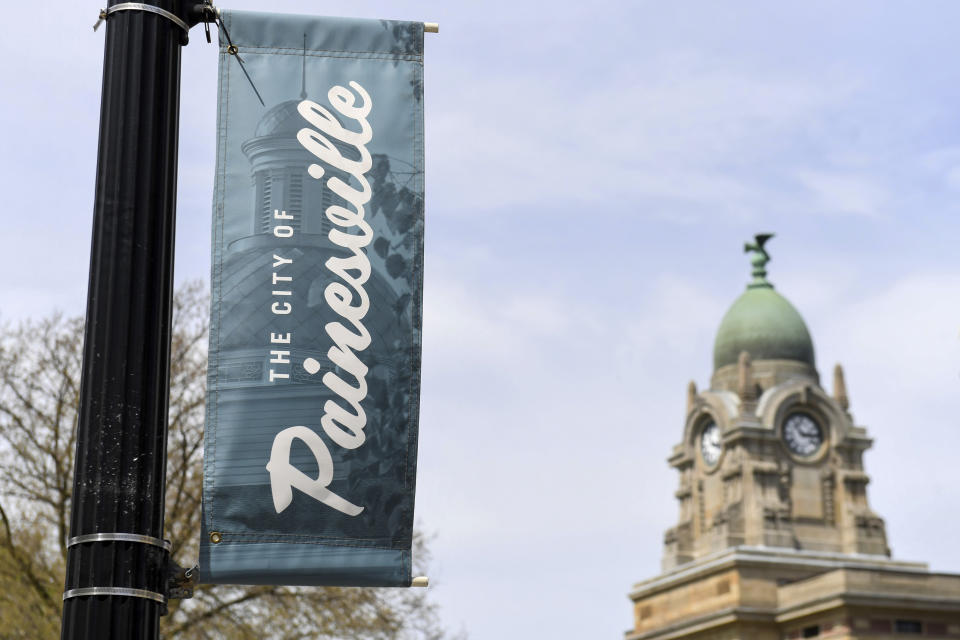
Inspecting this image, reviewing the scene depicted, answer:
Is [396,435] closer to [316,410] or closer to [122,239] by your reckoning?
[316,410]

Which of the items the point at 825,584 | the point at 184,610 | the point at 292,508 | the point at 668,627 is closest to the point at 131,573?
the point at 292,508

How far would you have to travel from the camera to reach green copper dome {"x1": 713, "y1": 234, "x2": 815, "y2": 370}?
80.1 m

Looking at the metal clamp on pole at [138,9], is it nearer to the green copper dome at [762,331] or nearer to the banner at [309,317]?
the banner at [309,317]

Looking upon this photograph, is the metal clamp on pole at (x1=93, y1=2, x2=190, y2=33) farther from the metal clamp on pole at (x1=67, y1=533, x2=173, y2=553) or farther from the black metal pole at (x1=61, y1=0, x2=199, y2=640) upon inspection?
the metal clamp on pole at (x1=67, y1=533, x2=173, y2=553)

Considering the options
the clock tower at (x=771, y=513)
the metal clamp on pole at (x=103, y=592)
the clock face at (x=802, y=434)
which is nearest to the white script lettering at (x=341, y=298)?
the metal clamp on pole at (x=103, y=592)

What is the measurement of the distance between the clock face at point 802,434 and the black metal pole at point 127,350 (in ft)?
244

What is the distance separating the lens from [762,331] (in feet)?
265

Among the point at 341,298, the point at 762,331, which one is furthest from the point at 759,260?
the point at 341,298

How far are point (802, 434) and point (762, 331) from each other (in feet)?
20.5

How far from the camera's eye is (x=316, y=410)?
6.32 m

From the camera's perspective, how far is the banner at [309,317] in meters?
6.19

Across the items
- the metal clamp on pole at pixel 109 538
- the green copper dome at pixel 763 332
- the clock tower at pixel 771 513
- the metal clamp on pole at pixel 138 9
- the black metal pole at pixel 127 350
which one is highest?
the green copper dome at pixel 763 332

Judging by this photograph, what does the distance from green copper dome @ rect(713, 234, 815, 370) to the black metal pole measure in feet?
250

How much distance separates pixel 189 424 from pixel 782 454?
2089 inches
